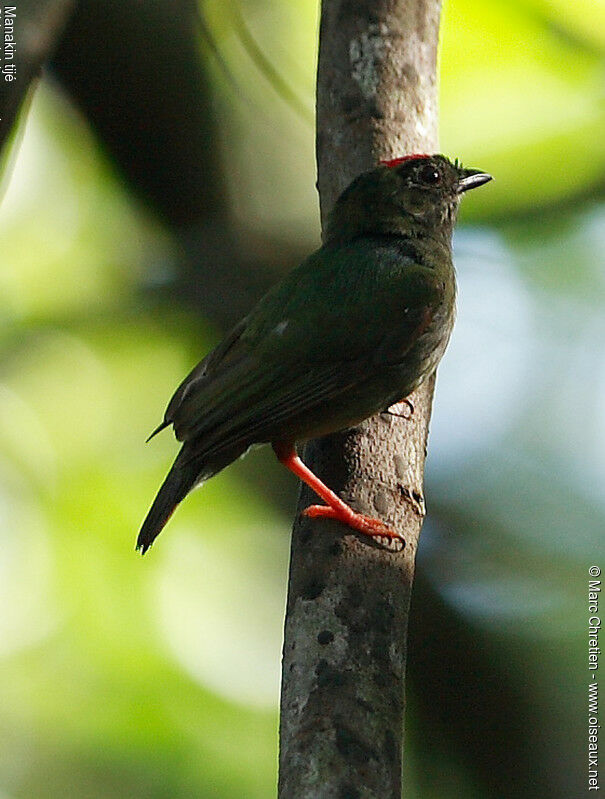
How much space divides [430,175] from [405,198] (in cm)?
14

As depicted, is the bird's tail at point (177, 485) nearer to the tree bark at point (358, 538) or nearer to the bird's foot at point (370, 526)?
the tree bark at point (358, 538)

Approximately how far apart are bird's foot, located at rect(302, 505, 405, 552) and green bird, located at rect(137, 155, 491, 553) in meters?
0.17

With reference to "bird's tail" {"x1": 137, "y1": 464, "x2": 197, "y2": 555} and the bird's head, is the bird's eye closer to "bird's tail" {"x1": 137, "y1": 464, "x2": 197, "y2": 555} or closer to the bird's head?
the bird's head

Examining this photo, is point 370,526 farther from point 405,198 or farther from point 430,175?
point 430,175

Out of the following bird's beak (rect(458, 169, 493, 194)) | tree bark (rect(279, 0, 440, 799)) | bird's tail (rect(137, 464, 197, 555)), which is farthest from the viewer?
bird's beak (rect(458, 169, 493, 194))

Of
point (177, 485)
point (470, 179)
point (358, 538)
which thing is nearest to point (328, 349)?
point (177, 485)

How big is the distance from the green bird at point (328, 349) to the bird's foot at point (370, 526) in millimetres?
171

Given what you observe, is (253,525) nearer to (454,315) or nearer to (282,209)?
(282,209)

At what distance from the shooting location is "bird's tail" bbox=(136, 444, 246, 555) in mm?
3518

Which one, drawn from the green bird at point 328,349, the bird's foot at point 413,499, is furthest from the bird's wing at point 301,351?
the bird's foot at point 413,499

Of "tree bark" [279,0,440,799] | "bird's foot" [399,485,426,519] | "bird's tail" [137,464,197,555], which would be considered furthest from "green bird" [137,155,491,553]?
"bird's foot" [399,485,426,519]

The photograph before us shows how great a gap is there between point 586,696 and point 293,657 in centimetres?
293

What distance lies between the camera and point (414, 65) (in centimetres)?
398

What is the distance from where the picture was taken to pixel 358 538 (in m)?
3.04
